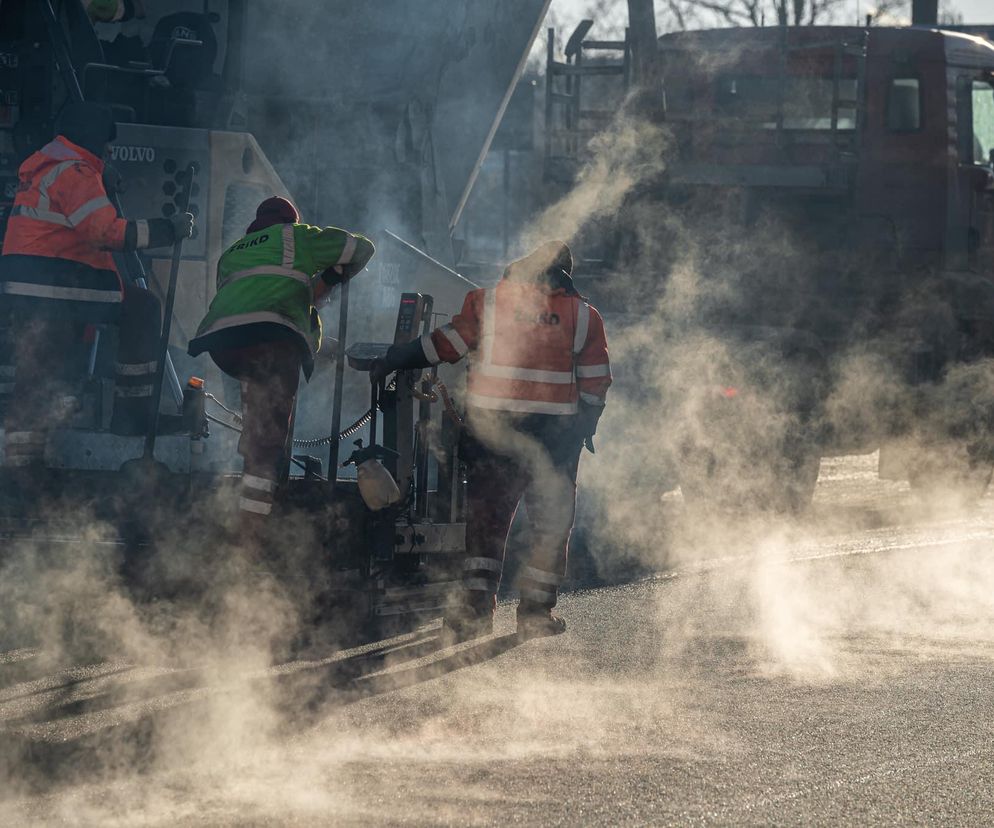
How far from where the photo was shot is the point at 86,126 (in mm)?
7266

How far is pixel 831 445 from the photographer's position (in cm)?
1092

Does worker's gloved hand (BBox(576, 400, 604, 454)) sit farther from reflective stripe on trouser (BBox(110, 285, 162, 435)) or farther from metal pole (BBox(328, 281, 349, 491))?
reflective stripe on trouser (BBox(110, 285, 162, 435))

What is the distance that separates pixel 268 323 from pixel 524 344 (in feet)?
3.42

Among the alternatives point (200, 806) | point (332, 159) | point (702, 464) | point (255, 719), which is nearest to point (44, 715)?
point (255, 719)

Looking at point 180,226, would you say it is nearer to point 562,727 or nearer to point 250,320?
point 250,320

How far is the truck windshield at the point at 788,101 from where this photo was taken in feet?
35.8

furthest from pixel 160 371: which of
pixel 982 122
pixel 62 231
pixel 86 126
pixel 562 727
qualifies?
pixel 982 122

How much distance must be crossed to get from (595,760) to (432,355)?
2.63 m

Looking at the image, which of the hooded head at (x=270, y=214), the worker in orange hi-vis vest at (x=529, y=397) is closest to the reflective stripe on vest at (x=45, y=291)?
the hooded head at (x=270, y=214)

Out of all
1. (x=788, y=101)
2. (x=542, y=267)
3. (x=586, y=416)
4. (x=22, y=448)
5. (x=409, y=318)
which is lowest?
(x=22, y=448)

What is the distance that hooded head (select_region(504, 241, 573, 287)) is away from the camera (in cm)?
692

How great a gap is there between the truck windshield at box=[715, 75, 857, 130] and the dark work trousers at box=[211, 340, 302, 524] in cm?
509

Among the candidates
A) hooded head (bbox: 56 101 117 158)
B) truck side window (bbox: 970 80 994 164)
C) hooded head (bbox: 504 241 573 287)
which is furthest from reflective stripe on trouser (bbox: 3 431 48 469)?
truck side window (bbox: 970 80 994 164)

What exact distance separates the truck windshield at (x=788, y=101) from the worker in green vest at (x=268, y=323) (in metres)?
4.82
